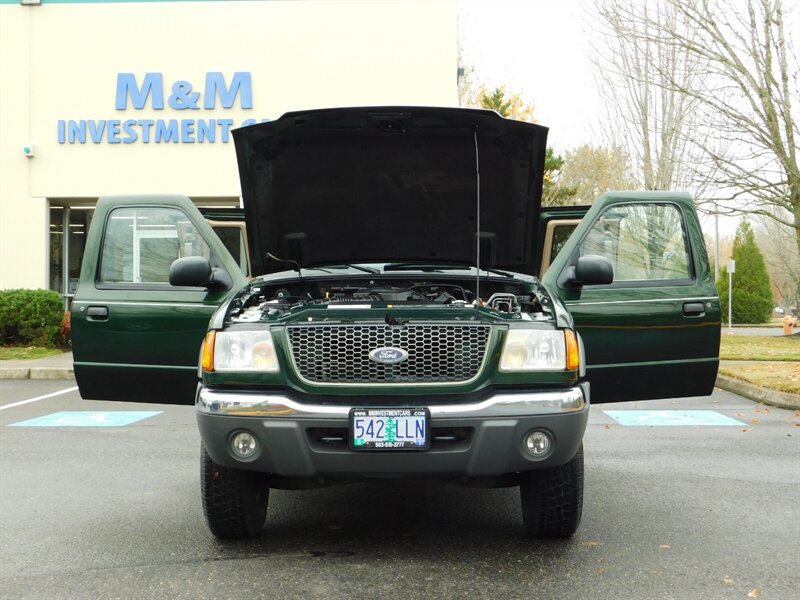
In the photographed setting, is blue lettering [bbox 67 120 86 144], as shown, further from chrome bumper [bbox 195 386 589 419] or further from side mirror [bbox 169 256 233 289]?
chrome bumper [bbox 195 386 589 419]

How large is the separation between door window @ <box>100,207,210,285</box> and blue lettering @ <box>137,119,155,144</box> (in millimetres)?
14342

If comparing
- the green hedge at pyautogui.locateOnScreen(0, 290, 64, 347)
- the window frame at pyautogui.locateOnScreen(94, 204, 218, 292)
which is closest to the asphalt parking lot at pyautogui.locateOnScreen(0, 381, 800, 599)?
the window frame at pyautogui.locateOnScreen(94, 204, 218, 292)

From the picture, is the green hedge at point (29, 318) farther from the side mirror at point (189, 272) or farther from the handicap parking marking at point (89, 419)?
the side mirror at point (189, 272)

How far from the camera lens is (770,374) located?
12062 millimetres

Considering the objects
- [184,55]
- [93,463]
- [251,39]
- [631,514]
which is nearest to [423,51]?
[251,39]

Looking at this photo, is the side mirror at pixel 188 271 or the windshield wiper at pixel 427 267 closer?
the side mirror at pixel 188 271

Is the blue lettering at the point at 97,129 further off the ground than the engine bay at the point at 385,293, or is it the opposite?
the blue lettering at the point at 97,129

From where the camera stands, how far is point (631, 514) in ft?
16.2

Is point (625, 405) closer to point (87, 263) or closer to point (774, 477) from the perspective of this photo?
point (774, 477)

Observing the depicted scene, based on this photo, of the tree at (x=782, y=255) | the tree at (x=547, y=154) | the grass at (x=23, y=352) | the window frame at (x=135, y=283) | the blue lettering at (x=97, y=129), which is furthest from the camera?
the tree at (x=782, y=255)

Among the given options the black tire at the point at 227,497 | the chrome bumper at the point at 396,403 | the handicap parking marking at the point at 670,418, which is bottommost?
the handicap parking marking at the point at 670,418

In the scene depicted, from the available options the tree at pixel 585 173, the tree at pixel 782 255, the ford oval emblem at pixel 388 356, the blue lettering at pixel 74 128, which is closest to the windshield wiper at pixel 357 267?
the ford oval emblem at pixel 388 356

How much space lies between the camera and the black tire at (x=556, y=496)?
13.7 ft

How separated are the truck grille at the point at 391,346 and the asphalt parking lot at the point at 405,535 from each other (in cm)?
85
